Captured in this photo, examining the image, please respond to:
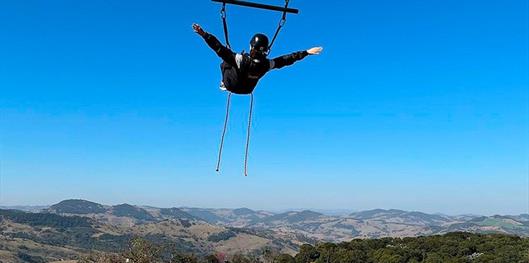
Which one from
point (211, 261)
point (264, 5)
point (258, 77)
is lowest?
point (211, 261)

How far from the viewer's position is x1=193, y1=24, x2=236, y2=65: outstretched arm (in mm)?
11406

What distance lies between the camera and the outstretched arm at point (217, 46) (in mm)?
11406

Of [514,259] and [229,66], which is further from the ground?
[229,66]

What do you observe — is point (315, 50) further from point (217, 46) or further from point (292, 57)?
point (217, 46)

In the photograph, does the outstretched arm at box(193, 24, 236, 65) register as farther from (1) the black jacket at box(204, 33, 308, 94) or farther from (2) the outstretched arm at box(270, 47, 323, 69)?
(2) the outstretched arm at box(270, 47, 323, 69)

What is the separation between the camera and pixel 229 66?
1255 centimetres

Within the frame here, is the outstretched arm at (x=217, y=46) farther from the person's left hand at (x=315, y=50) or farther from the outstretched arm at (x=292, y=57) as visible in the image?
the person's left hand at (x=315, y=50)

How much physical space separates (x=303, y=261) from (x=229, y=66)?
5388 inches

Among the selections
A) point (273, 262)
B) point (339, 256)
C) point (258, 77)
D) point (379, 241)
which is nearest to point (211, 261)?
point (273, 262)

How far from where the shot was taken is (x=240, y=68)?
40.3 ft

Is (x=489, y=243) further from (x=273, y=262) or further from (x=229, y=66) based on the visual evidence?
(x=229, y=66)

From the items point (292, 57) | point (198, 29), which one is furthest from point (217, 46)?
point (292, 57)

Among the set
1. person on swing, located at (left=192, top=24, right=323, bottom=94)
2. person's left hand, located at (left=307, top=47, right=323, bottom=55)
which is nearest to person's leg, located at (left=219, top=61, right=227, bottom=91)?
person on swing, located at (left=192, top=24, right=323, bottom=94)

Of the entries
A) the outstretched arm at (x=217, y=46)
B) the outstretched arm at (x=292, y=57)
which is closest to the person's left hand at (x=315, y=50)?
the outstretched arm at (x=292, y=57)
